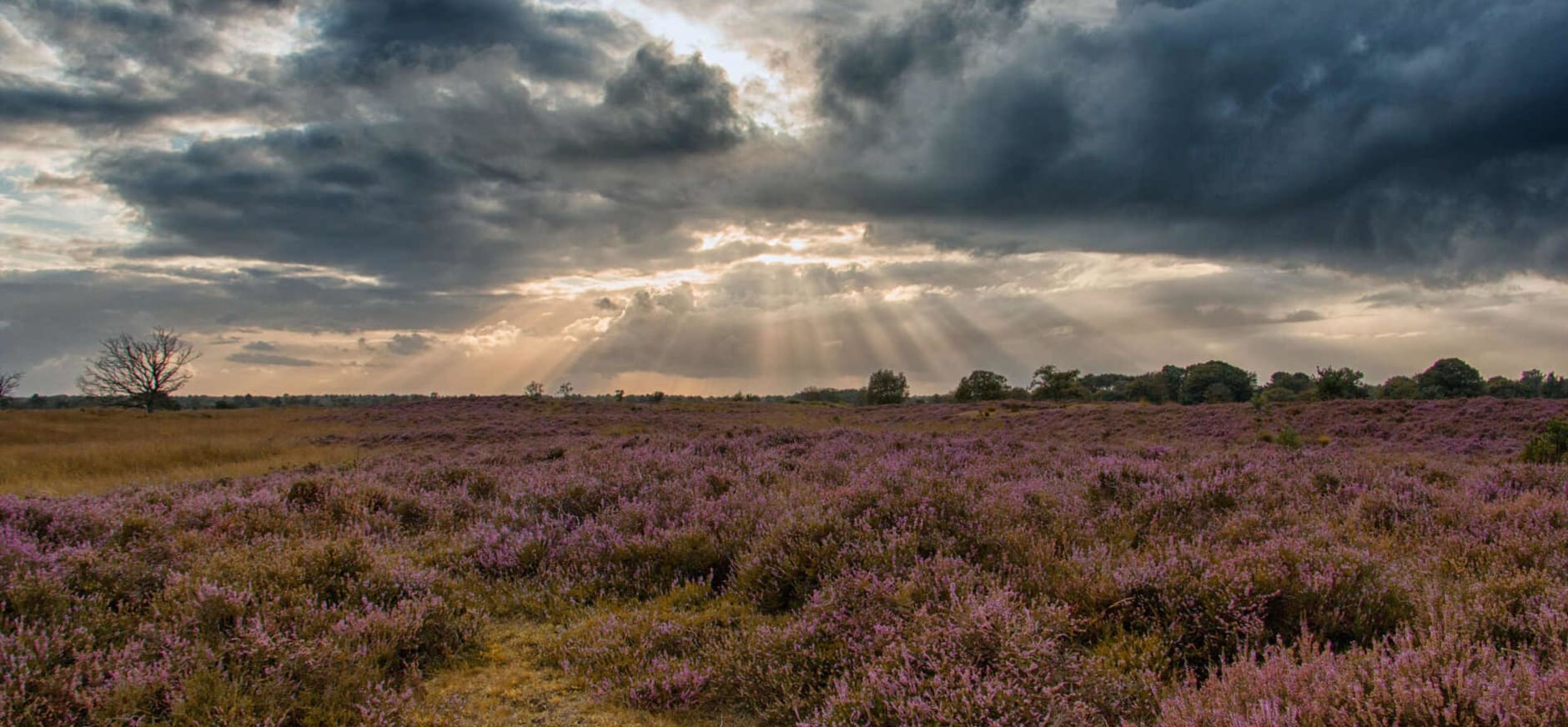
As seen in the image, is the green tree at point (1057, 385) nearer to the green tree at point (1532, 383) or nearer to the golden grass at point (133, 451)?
the green tree at point (1532, 383)

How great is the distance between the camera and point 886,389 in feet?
305

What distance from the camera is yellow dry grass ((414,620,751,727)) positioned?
161 inches

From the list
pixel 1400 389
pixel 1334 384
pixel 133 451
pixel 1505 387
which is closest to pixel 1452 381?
pixel 1400 389

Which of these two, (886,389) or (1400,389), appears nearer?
(1400,389)

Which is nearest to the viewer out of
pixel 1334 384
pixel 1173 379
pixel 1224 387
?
pixel 1334 384

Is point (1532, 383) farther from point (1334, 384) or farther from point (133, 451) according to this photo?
point (133, 451)

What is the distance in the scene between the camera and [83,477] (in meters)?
18.1

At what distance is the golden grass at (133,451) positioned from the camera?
57.8ft

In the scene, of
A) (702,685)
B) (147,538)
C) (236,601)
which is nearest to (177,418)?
(147,538)

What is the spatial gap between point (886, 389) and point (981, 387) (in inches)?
582

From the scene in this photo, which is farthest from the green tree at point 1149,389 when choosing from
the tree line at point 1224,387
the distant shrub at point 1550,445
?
the distant shrub at point 1550,445

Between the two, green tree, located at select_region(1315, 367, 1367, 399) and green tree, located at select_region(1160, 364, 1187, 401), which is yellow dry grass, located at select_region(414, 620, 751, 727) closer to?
green tree, located at select_region(1315, 367, 1367, 399)

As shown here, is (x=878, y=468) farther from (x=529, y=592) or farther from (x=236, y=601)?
(x=236, y=601)

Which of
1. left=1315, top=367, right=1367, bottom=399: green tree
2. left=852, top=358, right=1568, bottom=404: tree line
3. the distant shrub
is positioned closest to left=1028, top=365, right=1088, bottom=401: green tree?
left=852, top=358, right=1568, bottom=404: tree line
